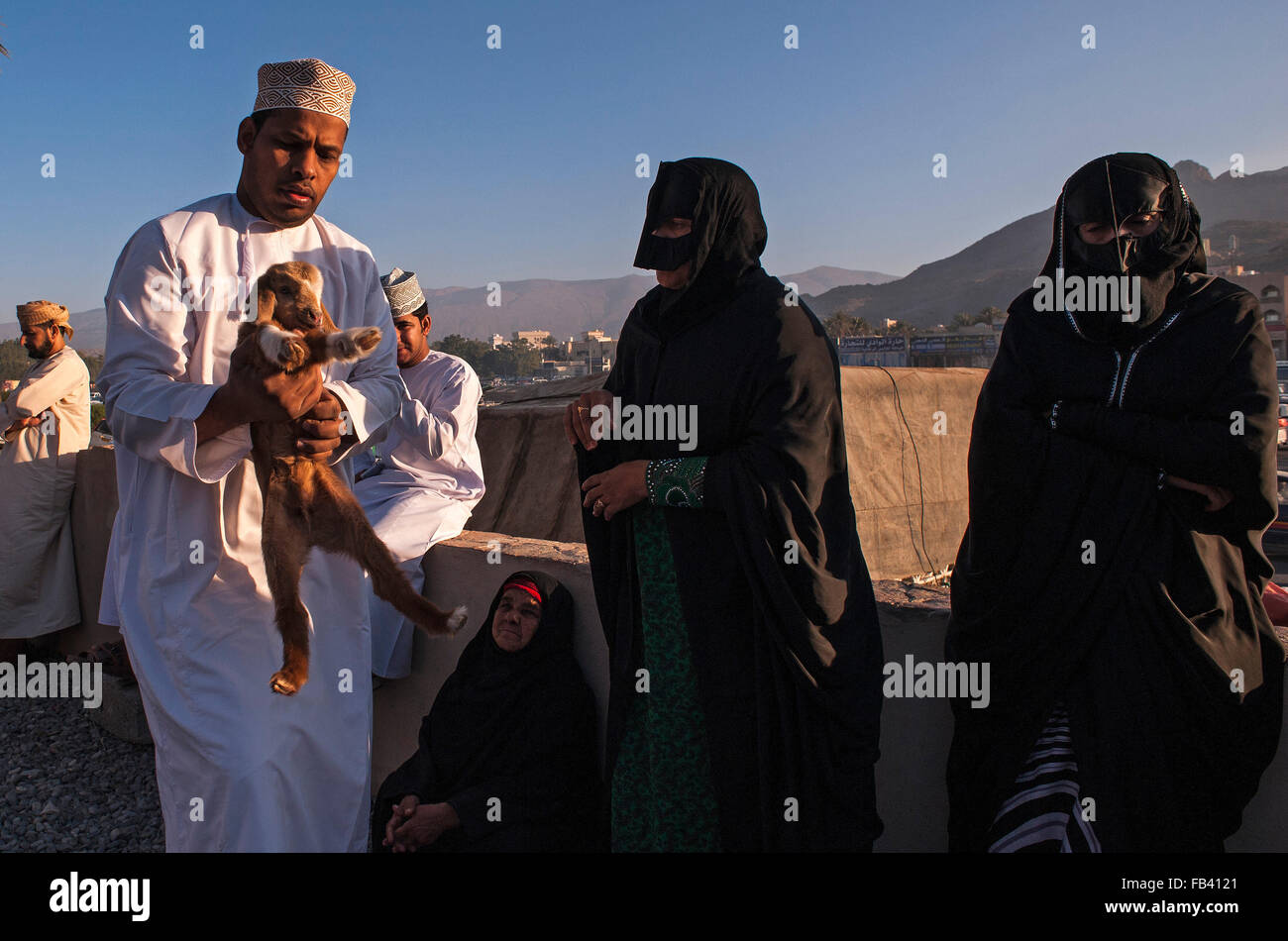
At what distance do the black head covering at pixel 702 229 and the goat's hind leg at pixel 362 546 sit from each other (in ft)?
3.08

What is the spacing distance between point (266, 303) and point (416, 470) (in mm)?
1976

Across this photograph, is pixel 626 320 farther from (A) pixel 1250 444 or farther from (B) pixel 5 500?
(B) pixel 5 500

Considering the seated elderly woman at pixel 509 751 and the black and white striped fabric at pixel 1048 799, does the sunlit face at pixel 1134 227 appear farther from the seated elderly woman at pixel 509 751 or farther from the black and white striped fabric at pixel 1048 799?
the seated elderly woman at pixel 509 751

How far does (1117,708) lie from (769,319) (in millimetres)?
1147

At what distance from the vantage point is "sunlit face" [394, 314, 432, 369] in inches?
170

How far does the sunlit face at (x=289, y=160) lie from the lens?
7.48ft

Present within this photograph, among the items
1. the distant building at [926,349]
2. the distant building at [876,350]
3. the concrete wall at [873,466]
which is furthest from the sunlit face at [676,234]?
the distant building at [876,350]

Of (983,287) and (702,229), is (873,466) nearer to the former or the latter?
(702,229)

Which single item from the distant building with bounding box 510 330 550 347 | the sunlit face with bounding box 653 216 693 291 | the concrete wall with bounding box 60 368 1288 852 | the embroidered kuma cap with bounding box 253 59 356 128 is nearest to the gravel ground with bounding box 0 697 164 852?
the concrete wall with bounding box 60 368 1288 852

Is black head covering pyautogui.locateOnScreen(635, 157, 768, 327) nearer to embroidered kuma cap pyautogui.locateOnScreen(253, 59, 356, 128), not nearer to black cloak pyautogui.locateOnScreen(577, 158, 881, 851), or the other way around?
black cloak pyautogui.locateOnScreen(577, 158, 881, 851)

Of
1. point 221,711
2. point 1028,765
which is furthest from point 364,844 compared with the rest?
point 1028,765

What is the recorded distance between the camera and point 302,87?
89.7 inches

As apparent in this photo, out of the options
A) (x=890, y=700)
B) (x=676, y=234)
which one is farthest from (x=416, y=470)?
(x=890, y=700)

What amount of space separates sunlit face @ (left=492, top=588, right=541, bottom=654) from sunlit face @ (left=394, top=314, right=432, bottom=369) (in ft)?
5.45
